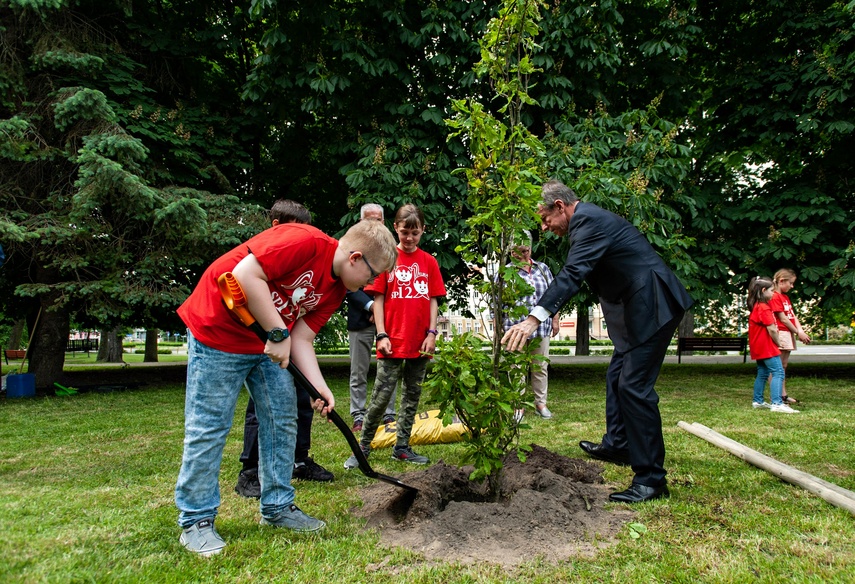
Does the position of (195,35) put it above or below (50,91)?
above

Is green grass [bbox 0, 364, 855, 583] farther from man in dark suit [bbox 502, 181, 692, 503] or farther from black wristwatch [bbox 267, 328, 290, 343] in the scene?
black wristwatch [bbox 267, 328, 290, 343]

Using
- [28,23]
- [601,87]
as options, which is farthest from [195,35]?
[601,87]

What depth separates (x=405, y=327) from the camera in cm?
437

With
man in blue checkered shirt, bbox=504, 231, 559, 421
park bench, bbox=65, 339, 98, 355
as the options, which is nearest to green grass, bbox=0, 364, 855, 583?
man in blue checkered shirt, bbox=504, 231, 559, 421

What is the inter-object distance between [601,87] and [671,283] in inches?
301

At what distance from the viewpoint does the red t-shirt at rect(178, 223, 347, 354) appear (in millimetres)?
2596

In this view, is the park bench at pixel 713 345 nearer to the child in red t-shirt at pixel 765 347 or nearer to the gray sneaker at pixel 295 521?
the child in red t-shirt at pixel 765 347

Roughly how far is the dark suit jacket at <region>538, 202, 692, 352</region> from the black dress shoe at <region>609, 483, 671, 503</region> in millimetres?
842

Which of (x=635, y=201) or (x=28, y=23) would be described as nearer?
(x=635, y=201)

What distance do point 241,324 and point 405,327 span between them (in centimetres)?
182

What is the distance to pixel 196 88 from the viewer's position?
11523 millimetres

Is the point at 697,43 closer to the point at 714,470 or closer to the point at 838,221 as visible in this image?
the point at 838,221

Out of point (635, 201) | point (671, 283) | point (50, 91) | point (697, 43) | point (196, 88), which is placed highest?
point (697, 43)

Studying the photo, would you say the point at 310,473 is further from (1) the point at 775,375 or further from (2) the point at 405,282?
(1) the point at 775,375
